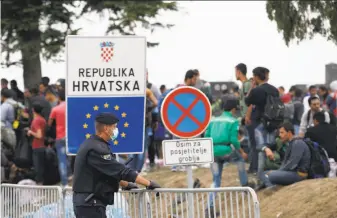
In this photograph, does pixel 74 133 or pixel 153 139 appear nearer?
pixel 74 133

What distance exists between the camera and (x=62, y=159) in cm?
1720

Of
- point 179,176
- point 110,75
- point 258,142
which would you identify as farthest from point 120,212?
point 179,176

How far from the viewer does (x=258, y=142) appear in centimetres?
1447

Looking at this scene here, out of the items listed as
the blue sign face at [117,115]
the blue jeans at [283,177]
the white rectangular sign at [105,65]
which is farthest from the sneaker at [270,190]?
the white rectangular sign at [105,65]

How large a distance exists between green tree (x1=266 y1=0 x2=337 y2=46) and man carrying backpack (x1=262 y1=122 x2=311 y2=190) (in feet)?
58.4

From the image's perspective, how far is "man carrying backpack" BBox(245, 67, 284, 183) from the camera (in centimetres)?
1419

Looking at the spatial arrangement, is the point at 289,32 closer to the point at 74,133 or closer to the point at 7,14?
the point at 7,14

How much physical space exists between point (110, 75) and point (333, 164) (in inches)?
162

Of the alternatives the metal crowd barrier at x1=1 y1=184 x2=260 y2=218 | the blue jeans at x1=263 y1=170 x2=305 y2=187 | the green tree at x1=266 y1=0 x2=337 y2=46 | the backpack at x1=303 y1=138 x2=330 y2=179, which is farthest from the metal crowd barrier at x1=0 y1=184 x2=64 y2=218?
the green tree at x1=266 y1=0 x2=337 y2=46

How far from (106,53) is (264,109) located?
3.54 metres

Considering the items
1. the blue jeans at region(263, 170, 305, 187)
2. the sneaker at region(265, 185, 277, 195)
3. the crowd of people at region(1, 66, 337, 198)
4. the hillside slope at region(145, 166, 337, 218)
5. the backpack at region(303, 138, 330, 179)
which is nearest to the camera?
the hillside slope at region(145, 166, 337, 218)

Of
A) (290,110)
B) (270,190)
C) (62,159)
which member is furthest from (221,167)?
(290,110)

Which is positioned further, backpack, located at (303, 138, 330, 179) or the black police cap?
backpack, located at (303, 138, 330, 179)

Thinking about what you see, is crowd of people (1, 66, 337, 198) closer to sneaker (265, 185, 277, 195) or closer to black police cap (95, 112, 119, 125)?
sneaker (265, 185, 277, 195)
